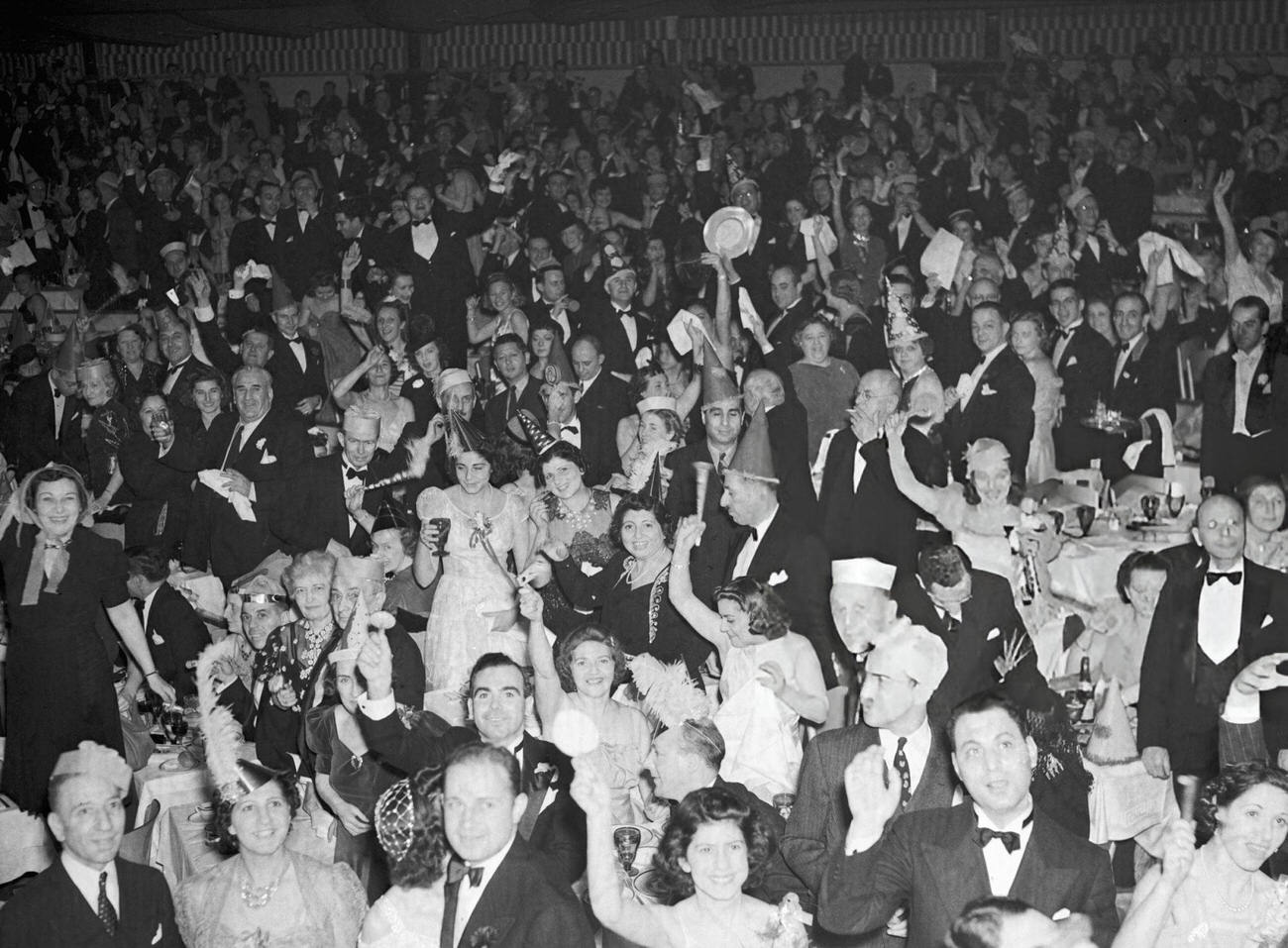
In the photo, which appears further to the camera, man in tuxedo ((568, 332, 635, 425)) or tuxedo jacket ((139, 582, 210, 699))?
man in tuxedo ((568, 332, 635, 425))

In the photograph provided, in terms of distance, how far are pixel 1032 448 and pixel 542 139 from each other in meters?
8.43

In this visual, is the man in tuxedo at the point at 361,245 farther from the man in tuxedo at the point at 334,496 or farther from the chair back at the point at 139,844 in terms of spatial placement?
the chair back at the point at 139,844

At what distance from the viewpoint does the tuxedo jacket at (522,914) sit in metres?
3.28

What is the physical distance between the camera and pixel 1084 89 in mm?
13492

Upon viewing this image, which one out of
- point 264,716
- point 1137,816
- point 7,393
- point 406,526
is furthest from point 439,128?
point 1137,816

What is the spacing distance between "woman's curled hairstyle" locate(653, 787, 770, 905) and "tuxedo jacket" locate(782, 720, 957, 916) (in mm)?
317

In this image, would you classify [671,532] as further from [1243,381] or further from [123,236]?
[123,236]

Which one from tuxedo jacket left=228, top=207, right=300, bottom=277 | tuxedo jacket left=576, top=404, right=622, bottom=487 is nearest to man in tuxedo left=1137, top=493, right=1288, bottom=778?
tuxedo jacket left=576, top=404, right=622, bottom=487

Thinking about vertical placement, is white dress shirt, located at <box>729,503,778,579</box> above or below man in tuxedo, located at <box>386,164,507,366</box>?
above

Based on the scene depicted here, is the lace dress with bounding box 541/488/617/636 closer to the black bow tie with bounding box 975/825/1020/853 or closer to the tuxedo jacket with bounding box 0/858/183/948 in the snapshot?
the tuxedo jacket with bounding box 0/858/183/948

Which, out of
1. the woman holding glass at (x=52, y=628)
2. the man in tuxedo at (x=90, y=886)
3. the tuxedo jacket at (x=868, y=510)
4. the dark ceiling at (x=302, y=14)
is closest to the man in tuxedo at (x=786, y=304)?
the tuxedo jacket at (x=868, y=510)

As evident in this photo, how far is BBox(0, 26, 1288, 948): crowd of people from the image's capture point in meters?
3.43

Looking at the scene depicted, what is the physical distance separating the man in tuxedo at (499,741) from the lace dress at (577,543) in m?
1.61

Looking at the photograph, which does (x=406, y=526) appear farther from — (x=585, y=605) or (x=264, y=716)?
(x=264, y=716)
